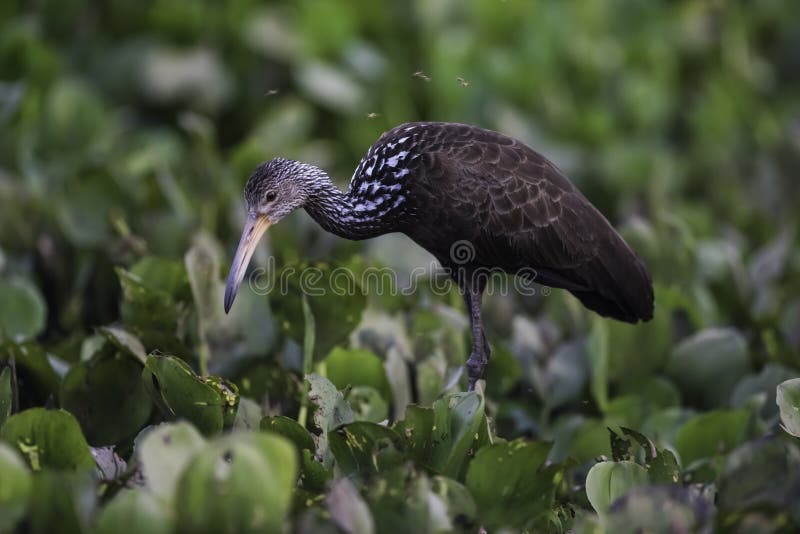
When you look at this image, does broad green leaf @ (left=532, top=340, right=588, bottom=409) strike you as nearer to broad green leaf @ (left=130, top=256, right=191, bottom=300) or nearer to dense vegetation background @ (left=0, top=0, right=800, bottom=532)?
dense vegetation background @ (left=0, top=0, right=800, bottom=532)

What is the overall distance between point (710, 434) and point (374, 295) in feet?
5.67

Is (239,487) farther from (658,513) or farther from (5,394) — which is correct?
(5,394)

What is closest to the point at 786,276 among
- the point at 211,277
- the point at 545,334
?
the point at 545,334

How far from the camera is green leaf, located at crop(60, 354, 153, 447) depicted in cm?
494

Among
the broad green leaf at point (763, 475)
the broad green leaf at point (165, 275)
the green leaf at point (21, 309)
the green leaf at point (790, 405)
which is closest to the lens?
the broad green leaf at point (763, 475)

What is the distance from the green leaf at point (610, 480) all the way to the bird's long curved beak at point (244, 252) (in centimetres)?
156

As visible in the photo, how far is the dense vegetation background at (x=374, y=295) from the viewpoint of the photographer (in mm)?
3861

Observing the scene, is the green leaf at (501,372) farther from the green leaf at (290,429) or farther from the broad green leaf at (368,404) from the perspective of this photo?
→ the green leaf at (290,429)

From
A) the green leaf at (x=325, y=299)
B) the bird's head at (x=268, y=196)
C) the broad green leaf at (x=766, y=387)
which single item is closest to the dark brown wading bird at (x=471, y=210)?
the bird's head at (x=268, y=196)

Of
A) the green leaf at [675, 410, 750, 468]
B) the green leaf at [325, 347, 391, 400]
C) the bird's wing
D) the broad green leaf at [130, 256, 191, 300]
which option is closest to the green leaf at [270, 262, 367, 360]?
the green leaf at [325, 347, 391, 400]

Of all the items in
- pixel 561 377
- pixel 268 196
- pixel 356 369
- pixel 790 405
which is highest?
pixel 268 196

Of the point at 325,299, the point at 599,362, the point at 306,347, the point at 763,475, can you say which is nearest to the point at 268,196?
the point at 325,299

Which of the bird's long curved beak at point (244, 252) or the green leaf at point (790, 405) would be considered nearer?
the green leaf at point (790, 405)

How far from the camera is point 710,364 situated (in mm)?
5938
